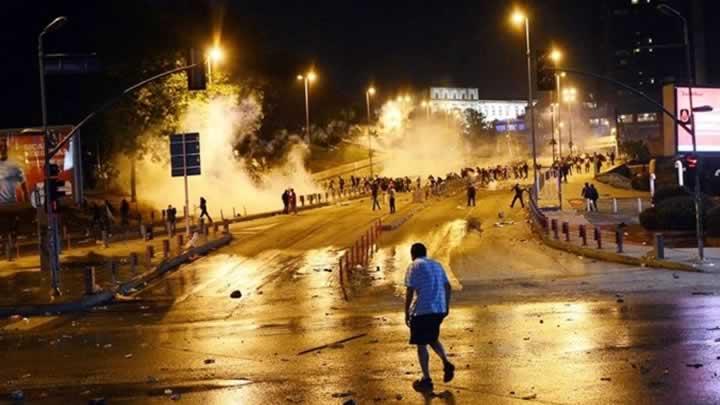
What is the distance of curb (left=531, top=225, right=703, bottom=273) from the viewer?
962 inches

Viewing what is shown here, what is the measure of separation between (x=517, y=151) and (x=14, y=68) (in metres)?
118

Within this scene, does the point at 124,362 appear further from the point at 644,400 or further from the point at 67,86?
the point at 67,86

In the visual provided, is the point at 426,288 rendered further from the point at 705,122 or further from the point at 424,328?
the point at 705,122

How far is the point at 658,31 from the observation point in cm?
18438

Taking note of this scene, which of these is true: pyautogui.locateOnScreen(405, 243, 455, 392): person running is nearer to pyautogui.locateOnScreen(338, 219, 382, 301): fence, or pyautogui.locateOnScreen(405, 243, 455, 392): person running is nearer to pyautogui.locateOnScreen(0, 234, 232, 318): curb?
pyautogui.locateOnScreen(338, 219, 382, 301): fence

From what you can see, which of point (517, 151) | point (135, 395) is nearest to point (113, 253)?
point (135, 395)

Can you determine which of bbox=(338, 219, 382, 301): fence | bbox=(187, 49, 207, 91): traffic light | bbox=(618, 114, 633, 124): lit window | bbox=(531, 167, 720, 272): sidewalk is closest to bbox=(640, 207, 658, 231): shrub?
bbox=(531, 167, 720, 272): sidewalk

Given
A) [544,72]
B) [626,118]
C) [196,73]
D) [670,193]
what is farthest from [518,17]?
[626,118]

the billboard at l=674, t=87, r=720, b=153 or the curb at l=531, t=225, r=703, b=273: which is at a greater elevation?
the billboard at l=674, t=87, r=720, b=153

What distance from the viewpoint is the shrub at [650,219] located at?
3691 centimetres

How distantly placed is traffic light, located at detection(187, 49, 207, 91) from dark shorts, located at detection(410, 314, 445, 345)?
16535 millimetres

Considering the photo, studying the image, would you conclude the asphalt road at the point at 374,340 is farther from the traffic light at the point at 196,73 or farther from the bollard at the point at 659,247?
the traffic light at the point at 196,73

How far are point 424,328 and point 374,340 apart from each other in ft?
12.7

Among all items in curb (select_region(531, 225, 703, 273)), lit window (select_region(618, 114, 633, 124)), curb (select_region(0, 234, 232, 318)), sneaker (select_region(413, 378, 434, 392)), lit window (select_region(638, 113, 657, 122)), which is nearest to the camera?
sneaker (select_region(413, 378, 434, 392))
